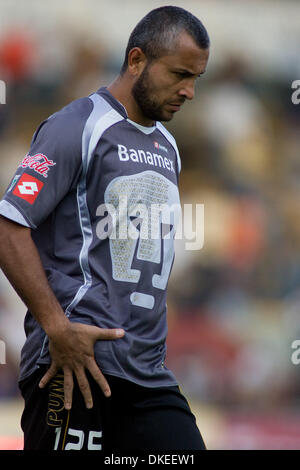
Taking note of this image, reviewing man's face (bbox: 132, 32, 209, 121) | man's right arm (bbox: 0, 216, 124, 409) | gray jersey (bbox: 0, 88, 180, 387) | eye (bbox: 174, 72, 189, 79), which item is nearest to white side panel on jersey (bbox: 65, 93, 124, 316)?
gray jersey (bbox: 0, 88, 180, 387)

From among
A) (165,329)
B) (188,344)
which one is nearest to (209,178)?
(188,344)

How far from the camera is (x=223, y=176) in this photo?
7.37 metres

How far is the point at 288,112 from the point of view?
743 centimetres

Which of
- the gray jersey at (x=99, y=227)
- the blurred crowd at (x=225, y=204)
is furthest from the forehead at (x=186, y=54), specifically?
the blurred crowd at (x=225, y=204)

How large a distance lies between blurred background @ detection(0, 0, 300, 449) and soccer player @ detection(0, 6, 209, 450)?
395 centimetres

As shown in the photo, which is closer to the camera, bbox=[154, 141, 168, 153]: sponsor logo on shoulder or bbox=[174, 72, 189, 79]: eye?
bbox=[174, 72, 189, 79]: eye

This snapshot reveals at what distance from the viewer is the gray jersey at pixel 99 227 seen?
2.88m

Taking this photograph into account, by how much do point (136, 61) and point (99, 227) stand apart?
0.72 meters

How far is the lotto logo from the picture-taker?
2.85 m

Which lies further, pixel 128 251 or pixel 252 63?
pixel 252 63

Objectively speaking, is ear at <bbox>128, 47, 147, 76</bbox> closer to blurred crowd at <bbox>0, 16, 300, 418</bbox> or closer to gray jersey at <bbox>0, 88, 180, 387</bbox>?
gray jersey at <bbox>0, 88, 180, 387</bbox>
